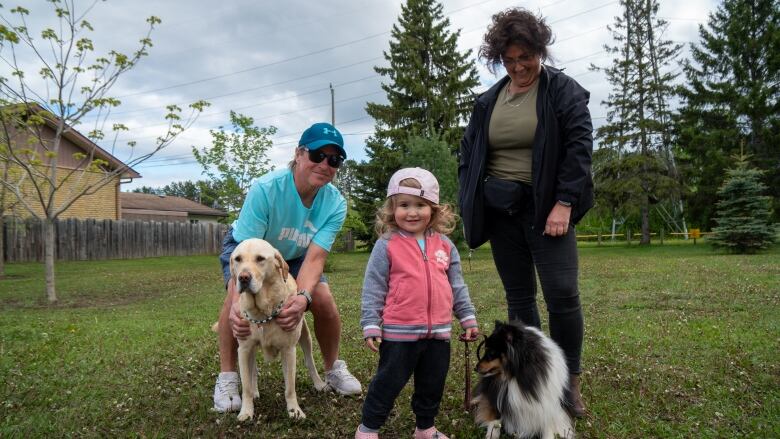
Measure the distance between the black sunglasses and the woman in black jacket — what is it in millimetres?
922

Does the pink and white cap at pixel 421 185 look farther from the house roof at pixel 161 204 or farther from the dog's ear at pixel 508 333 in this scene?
the house roof at pixel 161 204

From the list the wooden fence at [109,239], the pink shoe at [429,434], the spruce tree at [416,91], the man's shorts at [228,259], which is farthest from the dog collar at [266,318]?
the spruce tree at [416,91]

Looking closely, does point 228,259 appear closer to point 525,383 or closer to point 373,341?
point 373,341

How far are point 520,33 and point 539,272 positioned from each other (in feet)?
4.87

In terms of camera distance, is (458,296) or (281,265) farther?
(281,265)

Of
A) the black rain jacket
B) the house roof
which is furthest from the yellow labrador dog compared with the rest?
the house roof

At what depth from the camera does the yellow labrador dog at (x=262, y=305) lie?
3.28 metres

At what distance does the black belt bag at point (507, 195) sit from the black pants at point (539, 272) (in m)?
0.06

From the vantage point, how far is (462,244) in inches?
940

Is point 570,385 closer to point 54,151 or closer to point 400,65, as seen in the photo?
point 54,151

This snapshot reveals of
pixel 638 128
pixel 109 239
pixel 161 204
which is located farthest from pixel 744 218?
pixel 161 204

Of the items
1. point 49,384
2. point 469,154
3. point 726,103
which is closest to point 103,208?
point 49,384

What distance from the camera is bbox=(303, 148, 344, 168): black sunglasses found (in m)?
3.70

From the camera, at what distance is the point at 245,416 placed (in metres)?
3.51
